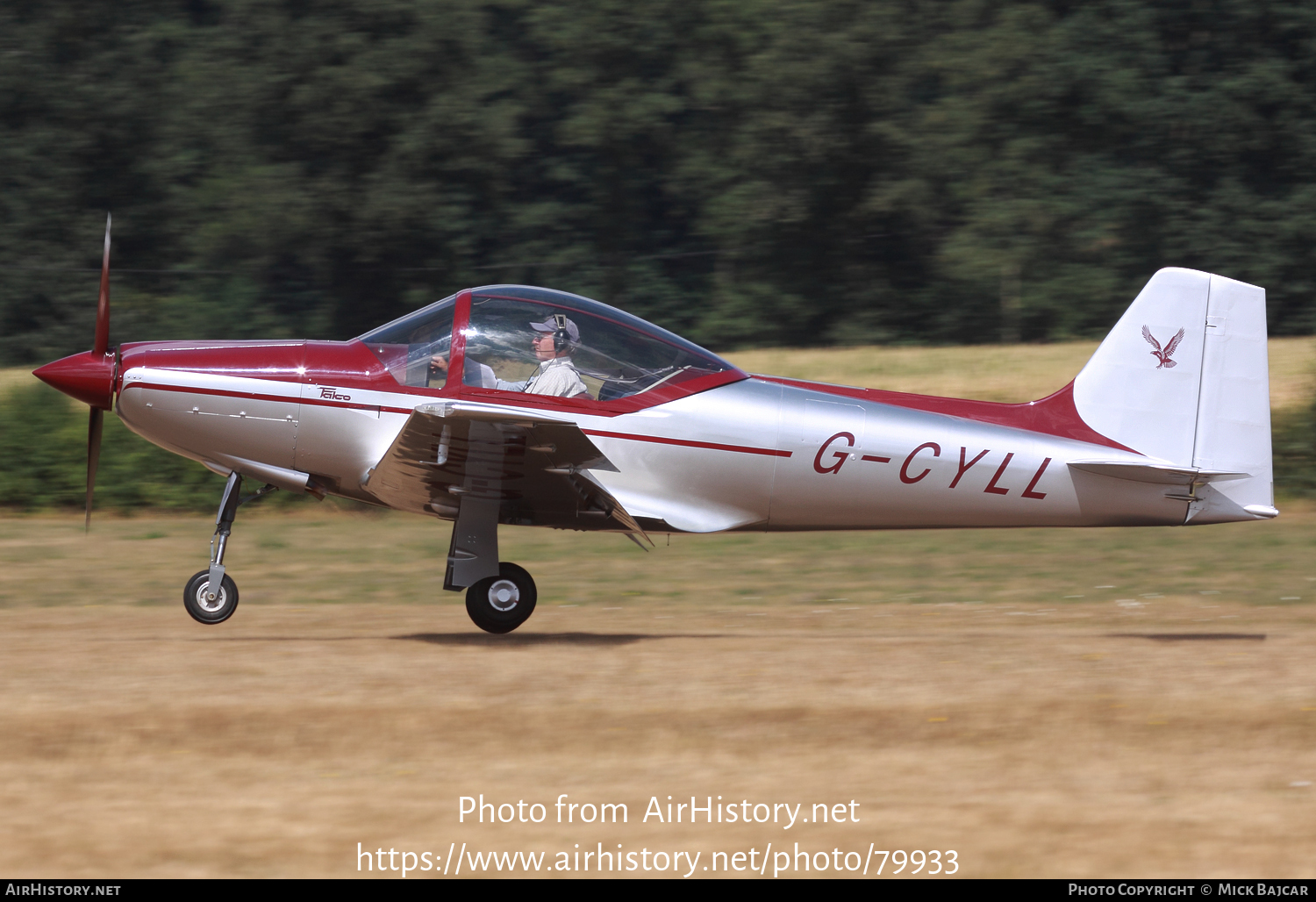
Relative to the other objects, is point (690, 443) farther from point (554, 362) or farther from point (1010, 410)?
point (1010, 410)

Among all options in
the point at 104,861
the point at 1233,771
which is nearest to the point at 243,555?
the point at 104,861

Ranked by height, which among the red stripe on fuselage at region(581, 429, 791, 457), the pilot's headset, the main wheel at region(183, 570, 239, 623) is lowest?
the main wheel at region(183, 570, 239, 623)

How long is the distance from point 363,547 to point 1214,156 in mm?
22560

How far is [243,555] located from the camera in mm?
14094

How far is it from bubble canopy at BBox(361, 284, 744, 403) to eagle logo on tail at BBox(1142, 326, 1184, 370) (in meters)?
2.74

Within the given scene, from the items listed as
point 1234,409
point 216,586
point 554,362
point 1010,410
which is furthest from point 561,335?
point 1234,409

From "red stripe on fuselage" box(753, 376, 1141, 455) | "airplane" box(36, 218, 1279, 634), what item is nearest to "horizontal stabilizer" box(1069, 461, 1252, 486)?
"airplane" box(36, 218, 1279, 634)

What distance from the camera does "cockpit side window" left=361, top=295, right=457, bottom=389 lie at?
7965 mm

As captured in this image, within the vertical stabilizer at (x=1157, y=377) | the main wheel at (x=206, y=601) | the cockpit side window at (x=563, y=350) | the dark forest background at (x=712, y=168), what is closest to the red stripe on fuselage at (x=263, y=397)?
the cockpit side window at (x=563, y=350)

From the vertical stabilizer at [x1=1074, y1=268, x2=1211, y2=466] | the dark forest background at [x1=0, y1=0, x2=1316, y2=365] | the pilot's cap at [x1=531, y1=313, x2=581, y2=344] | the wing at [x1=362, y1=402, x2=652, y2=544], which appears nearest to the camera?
the wing at [x1=362, y1=402, x2=652, y2=544]

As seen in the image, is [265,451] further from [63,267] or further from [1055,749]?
[63,267]

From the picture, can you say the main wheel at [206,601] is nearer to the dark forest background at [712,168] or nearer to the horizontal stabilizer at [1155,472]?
the horizontal stabilizer at [1155,472]

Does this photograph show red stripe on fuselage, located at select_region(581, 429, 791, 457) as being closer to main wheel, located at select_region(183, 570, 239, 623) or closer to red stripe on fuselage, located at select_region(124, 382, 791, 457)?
red stripe on fuselage, located at select_region(124, 382, 791, 457)

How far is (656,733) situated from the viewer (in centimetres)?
629
